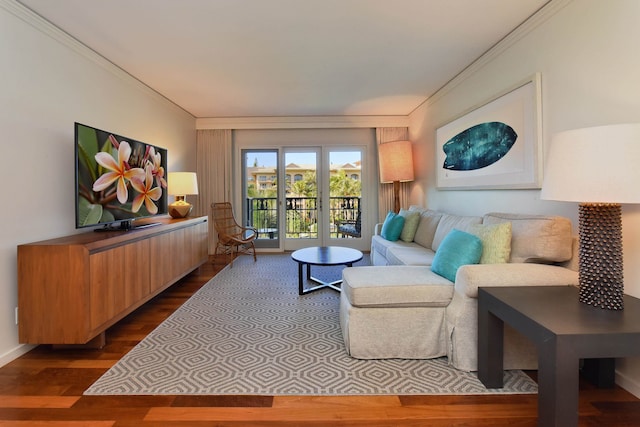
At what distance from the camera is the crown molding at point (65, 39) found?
2049mm

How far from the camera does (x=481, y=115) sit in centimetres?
306

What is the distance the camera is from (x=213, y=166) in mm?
5297

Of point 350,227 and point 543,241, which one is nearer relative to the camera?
point 543,241

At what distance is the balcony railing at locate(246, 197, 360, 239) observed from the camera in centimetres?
551

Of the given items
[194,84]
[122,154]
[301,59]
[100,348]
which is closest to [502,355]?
[100,348]

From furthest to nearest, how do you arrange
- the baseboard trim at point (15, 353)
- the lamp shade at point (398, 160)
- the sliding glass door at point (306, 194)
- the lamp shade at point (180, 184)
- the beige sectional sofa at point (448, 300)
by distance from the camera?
the sliding glass door at point (306, 194)
the lamp shade at point (398, 160)
the lamp shade at point (180, 184)
the baseboard trim at point (15, 353)
the beige sectional sofa at point (448, 300)

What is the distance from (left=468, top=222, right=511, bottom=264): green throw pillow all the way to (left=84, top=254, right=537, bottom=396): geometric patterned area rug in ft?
2.31

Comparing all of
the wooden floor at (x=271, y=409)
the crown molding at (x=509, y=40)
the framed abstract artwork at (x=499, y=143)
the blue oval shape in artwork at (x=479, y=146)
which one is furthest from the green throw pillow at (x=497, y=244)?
the crown molding at (x=509, y=40)

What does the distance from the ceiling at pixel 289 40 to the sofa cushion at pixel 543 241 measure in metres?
1.59

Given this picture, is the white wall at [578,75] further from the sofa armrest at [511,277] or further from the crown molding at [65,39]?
the crown molding at [65,39]

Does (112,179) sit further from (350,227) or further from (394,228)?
(350,227)

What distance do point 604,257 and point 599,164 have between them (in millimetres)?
480

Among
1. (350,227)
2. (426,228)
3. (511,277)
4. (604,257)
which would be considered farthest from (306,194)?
(604,257)

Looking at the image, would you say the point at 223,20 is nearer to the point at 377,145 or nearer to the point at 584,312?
the point at 584,312
